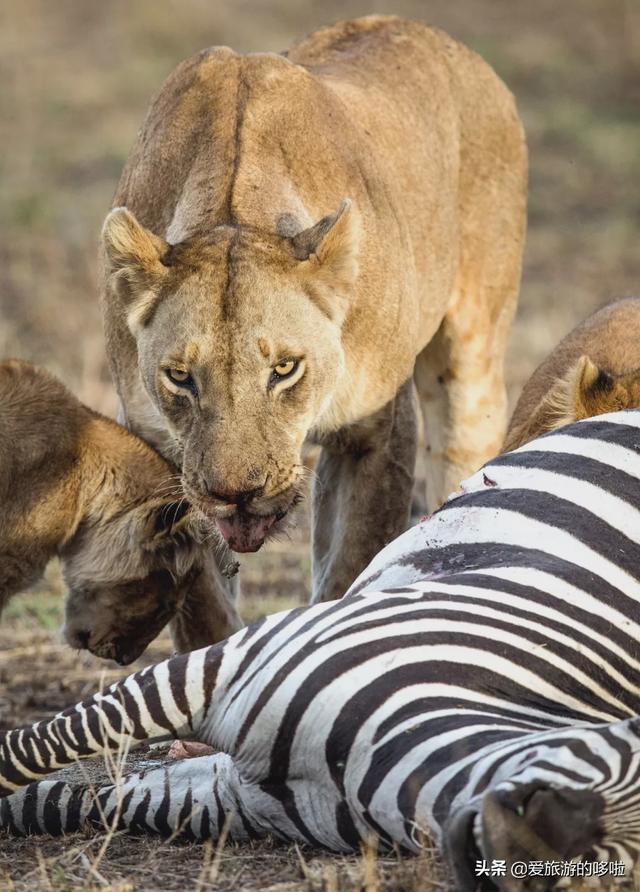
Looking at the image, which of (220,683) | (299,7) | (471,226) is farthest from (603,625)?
(299,7)

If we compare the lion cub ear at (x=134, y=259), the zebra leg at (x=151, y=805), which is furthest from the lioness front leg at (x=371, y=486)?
the zebra leg at (x=151, y=805)

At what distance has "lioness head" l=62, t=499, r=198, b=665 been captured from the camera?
495 centimetres

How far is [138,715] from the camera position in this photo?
3.34 meters

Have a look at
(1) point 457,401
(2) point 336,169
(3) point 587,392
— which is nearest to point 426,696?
(3) point 587,392

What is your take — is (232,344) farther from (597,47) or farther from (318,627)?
(597,47)

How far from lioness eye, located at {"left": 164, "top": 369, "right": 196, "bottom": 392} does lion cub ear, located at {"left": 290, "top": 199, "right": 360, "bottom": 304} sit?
53 centimetres

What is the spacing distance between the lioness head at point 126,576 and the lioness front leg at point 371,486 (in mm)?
611

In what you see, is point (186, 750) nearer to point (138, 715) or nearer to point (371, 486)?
point (138, 715)

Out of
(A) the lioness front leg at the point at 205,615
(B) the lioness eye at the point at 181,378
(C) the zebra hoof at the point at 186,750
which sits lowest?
(C) the zebra hoof at the point at 186,750

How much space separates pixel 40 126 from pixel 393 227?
11403 mm

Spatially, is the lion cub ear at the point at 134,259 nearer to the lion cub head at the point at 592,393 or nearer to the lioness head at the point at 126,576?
the lioness head at the point at 126,576

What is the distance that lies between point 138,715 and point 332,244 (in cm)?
184

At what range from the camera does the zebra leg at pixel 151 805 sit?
343 cm

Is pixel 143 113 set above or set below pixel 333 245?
above
